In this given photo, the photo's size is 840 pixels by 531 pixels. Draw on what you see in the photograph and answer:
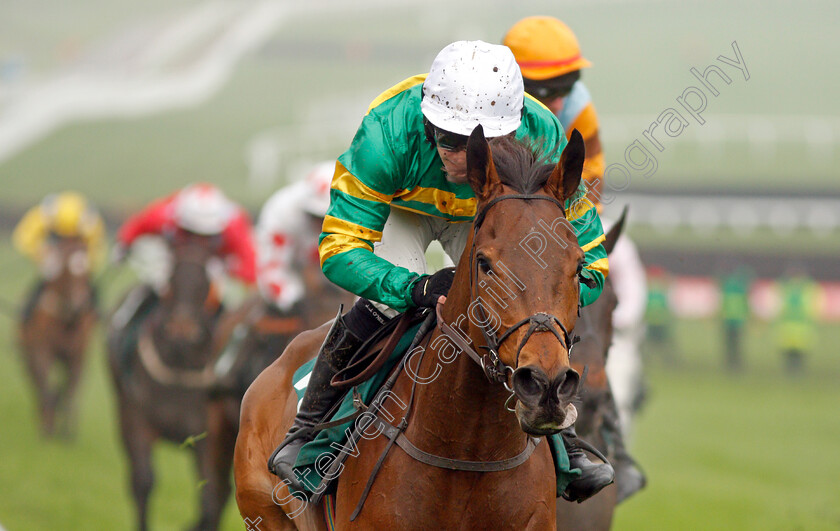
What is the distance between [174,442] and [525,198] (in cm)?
615

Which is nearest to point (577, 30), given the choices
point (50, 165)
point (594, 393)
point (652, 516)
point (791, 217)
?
point (791, 217)

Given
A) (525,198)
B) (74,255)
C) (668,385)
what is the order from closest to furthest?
(525,198) < (74,255) < (668,385)

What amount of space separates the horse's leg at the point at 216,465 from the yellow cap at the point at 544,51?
3.47m

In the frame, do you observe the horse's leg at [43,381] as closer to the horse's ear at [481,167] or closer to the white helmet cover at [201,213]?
the white helmet cover at [201,213]

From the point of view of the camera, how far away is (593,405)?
4328 millimetres

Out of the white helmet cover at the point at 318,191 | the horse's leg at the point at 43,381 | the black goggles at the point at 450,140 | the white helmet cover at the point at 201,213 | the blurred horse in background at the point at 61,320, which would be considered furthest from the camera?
the blurred horse in background at the point at 61,320

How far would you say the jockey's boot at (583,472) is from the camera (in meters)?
3.33

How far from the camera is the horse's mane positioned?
2.81 metres

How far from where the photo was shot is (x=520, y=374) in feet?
8.18

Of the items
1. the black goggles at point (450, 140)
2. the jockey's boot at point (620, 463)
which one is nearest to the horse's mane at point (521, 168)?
the black goggles at point (450, 140)

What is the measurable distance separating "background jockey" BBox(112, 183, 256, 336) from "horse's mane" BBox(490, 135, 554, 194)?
5959mm

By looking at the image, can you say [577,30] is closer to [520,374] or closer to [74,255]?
[74,255]

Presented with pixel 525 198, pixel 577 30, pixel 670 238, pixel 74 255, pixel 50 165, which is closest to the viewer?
pixel 525 198

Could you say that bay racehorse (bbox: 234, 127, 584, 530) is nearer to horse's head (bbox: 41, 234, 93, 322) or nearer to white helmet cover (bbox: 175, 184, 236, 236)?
white helmet cover (bbox: 175, 184, 236, 236)
